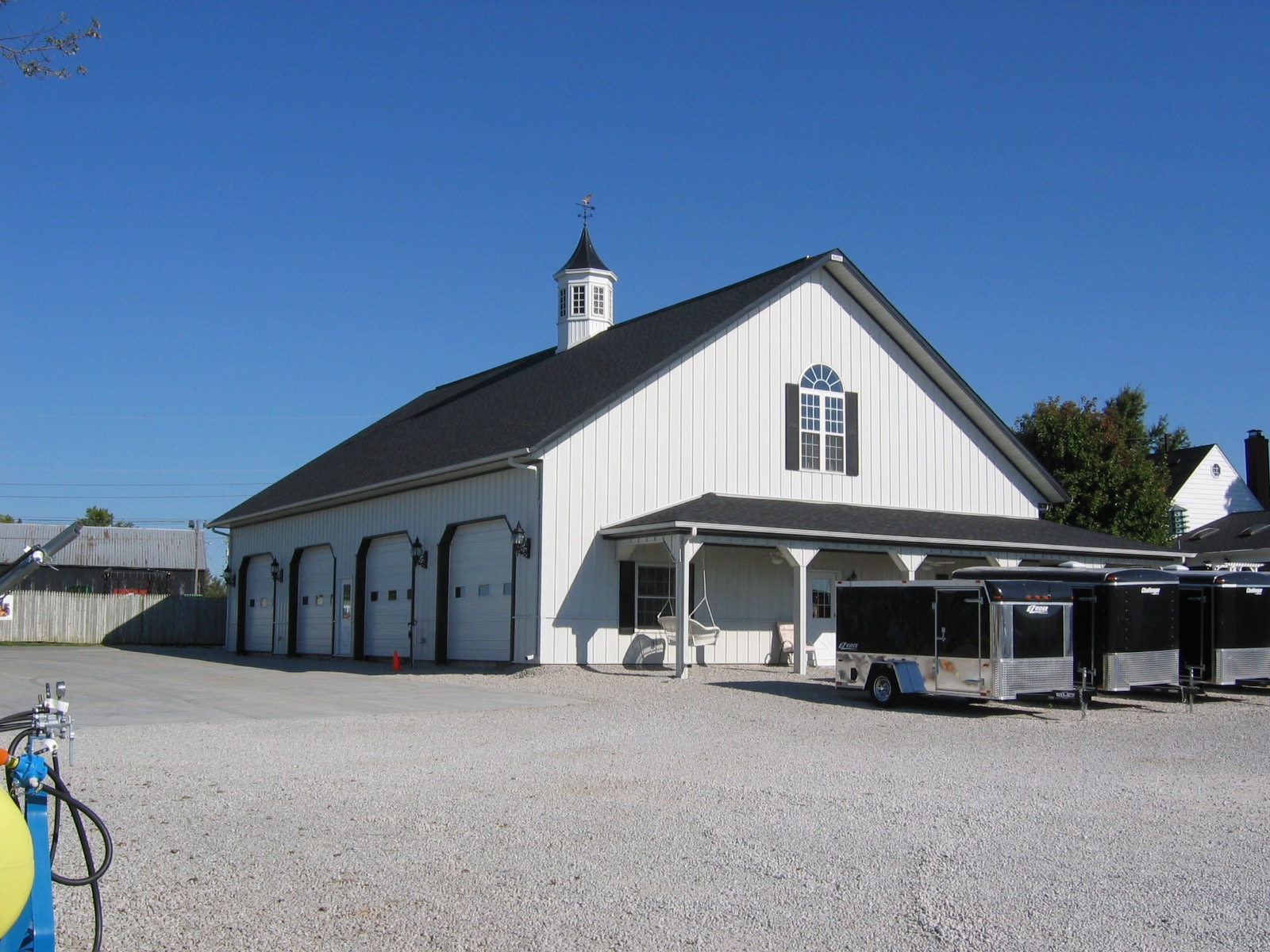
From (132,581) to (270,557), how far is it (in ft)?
97.5

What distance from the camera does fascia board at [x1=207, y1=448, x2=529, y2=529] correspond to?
22377mm

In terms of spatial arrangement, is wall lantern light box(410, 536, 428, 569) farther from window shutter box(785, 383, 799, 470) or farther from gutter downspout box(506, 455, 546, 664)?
window shutter box(785, 383, 799, 470)

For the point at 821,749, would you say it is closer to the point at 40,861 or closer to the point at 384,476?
the point at 40,861

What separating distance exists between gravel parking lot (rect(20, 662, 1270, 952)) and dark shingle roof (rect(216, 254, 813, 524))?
9742mm

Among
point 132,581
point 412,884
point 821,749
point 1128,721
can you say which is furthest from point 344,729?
point 132,581

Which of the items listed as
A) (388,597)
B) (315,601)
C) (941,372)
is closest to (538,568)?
(388,597)

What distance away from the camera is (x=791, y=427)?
986 inches

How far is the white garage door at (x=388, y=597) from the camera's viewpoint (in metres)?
26.6

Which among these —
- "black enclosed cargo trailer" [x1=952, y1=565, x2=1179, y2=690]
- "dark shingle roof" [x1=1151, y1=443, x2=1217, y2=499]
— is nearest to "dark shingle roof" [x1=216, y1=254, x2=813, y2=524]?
"black enclosed cargo trailer" [x1=952, y1=565, x2=1179, y2=690]

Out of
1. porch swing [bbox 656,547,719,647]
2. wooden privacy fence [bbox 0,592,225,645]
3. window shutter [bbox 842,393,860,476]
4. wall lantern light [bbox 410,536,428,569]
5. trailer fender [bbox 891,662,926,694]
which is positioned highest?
window shutter [bbox 842,393,860,476]

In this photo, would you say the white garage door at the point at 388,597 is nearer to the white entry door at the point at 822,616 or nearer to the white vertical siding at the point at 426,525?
the white vertical siding at the point at 426,525

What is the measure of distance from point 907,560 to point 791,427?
12.6ft

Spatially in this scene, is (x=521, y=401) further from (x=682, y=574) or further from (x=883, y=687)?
(x=883, y=687)

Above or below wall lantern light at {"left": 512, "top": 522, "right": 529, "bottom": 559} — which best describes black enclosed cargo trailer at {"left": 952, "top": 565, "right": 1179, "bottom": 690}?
below
